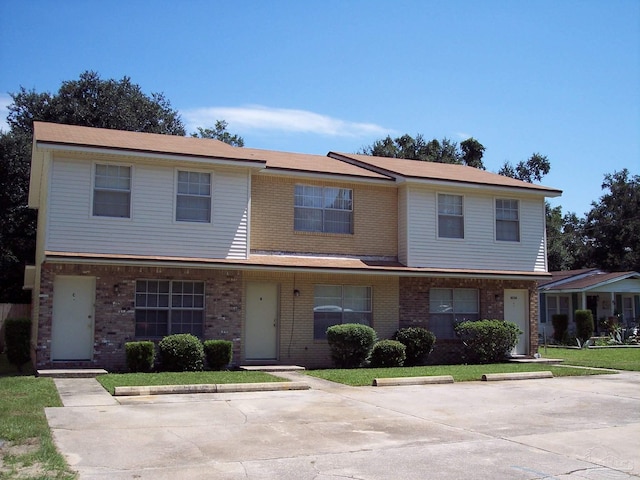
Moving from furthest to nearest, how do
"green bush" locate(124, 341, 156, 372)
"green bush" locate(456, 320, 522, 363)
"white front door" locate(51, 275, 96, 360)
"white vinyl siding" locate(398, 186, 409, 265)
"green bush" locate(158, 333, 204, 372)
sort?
"white vinyl siding" locate(398, 186, 409, 265) < "green bush" locate(456, 320, 522, 363) < "white front door" locate(51, 275, 96, 360) < "green bush" locate(158, 333, 204, 372) < "green bush" locate(124, 341, 156, 372)

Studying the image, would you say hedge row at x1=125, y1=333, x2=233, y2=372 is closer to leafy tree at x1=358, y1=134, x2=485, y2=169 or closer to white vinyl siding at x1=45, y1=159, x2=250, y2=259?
white vinyl siding at x1=45, y1=159, x2=250, y2=259

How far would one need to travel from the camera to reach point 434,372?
17.5 metres

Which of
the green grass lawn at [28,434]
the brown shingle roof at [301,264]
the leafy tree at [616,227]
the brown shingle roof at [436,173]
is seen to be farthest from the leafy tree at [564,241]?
the green grass lawn at [28,434]

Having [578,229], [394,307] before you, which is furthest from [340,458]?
[578,229]

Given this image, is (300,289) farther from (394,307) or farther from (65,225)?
(65,225)

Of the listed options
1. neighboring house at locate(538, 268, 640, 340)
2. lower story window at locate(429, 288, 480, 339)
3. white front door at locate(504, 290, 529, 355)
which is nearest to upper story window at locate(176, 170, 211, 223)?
lower story window at locate(429, 288, 480, 339)

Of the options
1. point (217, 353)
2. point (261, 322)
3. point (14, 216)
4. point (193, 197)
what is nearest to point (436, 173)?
point (261, 322)

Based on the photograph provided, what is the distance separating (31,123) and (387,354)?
26.8 m

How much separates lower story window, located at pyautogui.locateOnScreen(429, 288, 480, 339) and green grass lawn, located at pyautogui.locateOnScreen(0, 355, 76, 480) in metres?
11.7

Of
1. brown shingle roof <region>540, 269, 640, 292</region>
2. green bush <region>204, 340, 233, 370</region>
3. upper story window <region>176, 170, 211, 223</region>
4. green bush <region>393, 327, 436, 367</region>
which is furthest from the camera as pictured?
brown shingle roof <region>540, 269, 640, 292</region>

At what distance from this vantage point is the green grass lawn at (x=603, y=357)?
66.3 feet

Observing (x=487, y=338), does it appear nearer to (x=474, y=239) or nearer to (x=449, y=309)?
(x=449, y=309)

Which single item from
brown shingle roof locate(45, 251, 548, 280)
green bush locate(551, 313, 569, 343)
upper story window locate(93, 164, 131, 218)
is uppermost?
upper story window locate(93, 164, 131, 218)

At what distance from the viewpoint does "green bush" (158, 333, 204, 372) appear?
16688 millimetres
